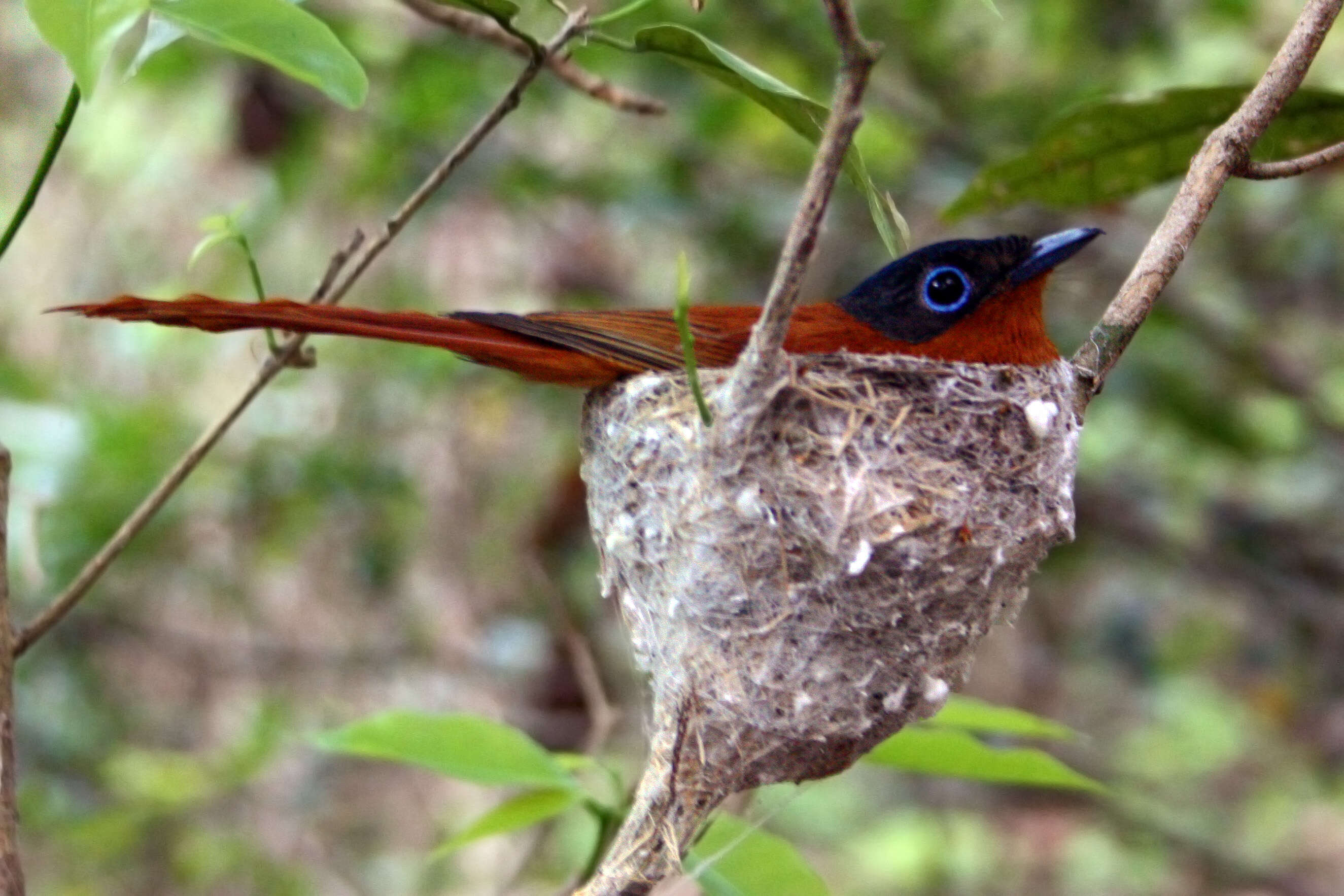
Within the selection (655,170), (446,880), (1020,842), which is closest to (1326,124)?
(655,170)

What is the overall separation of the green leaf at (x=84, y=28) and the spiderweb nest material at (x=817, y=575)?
910 mm

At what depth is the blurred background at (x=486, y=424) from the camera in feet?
16.4

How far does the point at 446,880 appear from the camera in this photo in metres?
6.33

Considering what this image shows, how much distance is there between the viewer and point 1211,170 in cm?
207

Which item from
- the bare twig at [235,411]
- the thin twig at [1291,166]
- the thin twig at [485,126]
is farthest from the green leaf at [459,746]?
the thin twig at [1291,166]

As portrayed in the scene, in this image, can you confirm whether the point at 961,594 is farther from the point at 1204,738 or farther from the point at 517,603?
the point at 1204,738

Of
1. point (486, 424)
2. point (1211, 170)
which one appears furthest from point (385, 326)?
point (486, 424)

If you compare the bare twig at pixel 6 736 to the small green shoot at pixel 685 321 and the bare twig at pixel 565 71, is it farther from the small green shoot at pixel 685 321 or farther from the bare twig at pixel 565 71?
the bare twig at pixel 565 71

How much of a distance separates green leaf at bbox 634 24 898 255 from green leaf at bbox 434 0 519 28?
0.18m

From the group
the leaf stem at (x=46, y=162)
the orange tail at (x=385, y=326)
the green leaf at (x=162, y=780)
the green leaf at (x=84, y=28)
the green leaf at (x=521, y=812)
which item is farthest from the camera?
the green leaf at (x=162, y=780)

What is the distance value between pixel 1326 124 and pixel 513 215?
13.8ft

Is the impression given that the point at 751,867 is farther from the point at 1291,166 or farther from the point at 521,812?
the point at 1291,166

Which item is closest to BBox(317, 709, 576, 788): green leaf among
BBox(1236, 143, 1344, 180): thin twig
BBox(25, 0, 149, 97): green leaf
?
BBox(25, 0, 149, 97): green leaf

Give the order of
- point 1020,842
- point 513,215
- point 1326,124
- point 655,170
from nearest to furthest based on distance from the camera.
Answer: point 1326,124 → point 655,170 → point 513,215 → point 1020,842
